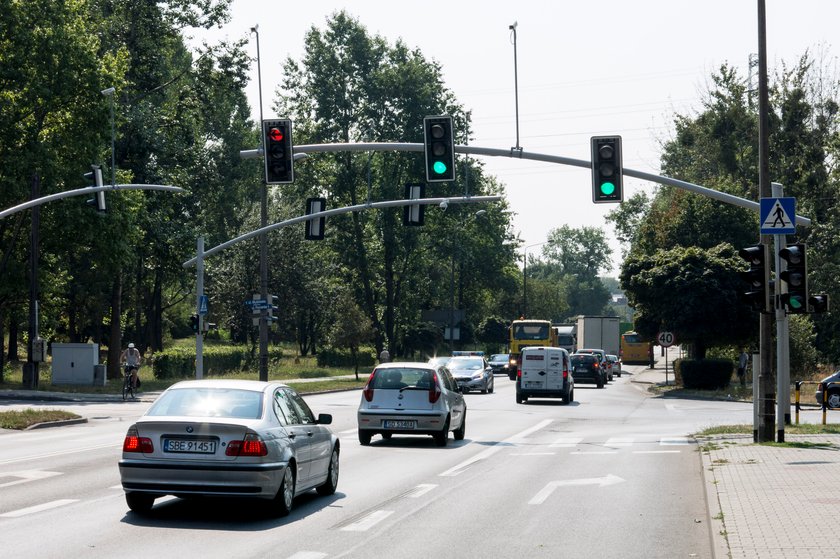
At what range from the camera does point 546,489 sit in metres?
14.9

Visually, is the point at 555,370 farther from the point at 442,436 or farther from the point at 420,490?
the point at 420,490

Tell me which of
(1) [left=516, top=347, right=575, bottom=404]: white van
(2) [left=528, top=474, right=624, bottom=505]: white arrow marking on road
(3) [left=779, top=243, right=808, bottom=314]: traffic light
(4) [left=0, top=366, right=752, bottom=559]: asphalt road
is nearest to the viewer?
(4) [left=0, top=366, right=752, bottom=559]: asphalt road

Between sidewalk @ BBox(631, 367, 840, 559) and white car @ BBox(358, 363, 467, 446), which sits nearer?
sidewalk @ BBox(631, 367, 840, 559)

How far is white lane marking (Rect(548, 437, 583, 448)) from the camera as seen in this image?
22.4 meters

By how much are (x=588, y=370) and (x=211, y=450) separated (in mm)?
46147

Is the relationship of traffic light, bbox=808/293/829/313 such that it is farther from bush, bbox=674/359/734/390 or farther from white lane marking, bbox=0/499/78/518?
bush, bbox=674/359/734/390

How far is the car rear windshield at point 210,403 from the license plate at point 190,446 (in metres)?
0.38

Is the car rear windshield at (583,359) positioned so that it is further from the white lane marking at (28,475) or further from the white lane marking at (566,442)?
the white lane marking at (28,475)

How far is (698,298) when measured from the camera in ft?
162

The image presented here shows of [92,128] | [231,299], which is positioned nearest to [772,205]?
[92,128]

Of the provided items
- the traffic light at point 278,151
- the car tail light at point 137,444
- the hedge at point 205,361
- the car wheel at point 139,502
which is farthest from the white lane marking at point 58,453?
the hedge at point 205,361

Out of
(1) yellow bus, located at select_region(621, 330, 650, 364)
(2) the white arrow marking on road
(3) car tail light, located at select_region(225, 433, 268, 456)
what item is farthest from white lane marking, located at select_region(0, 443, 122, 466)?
(1) yellow bus, located at select_region(621, 330, 650, 364)

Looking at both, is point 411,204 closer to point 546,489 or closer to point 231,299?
point 546,489

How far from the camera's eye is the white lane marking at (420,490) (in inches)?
542
